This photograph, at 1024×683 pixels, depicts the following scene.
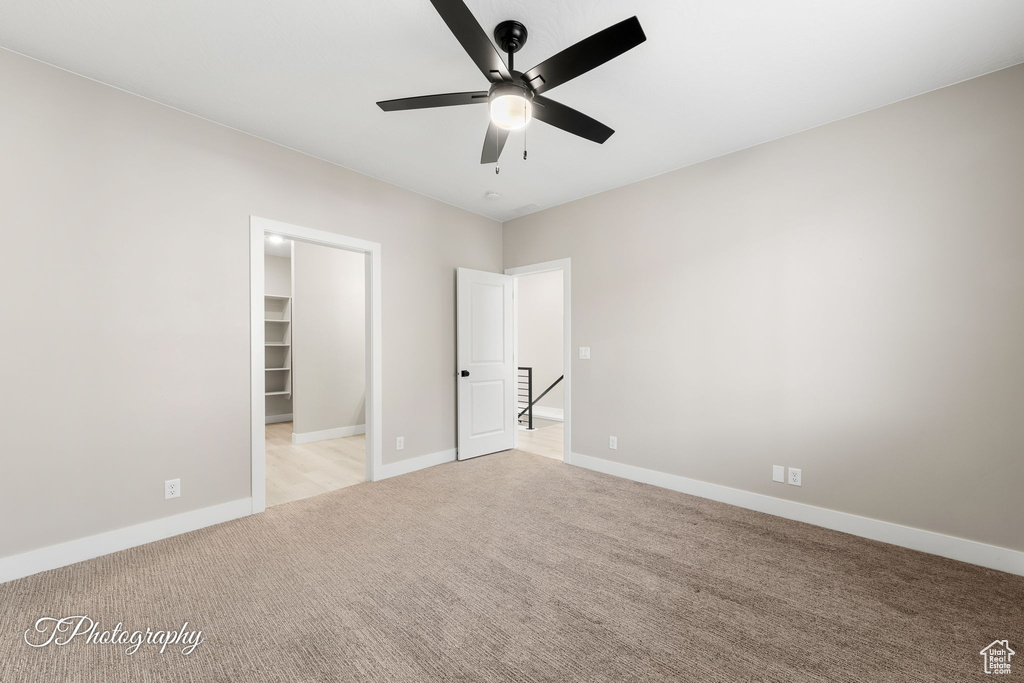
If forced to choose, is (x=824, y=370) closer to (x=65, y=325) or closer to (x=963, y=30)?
(x=963, y=30)

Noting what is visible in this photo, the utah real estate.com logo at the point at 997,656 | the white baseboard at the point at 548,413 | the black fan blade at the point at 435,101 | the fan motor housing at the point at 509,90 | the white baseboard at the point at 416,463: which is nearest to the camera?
the utah real estate.com logo at the point at 997,656

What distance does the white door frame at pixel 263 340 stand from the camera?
10.1 ft

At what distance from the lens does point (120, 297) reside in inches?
99.4

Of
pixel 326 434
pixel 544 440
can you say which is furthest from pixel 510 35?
pixel 326 434

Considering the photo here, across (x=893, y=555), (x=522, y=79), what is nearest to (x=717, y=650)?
(x=893, y=555)

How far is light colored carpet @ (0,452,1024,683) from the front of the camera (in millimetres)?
1604

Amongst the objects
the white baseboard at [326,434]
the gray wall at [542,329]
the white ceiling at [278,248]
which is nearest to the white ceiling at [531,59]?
the white baseboard at [326,434]

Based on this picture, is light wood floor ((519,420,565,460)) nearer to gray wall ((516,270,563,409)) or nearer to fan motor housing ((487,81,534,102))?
gray wall ((516,270,563,409))

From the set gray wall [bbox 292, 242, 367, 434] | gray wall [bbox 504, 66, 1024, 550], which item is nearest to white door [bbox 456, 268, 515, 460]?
gray wall [bbox 504, 66, 1024, 550]

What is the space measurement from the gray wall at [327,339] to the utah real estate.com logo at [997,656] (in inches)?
220

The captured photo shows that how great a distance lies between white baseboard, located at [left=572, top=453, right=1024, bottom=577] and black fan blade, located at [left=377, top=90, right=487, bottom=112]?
10.7ft

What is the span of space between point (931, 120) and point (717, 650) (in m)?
3.24

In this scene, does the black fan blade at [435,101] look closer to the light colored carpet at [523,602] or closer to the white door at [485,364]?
the light colored carpet at [523,602]

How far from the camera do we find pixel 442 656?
5.45 feet
